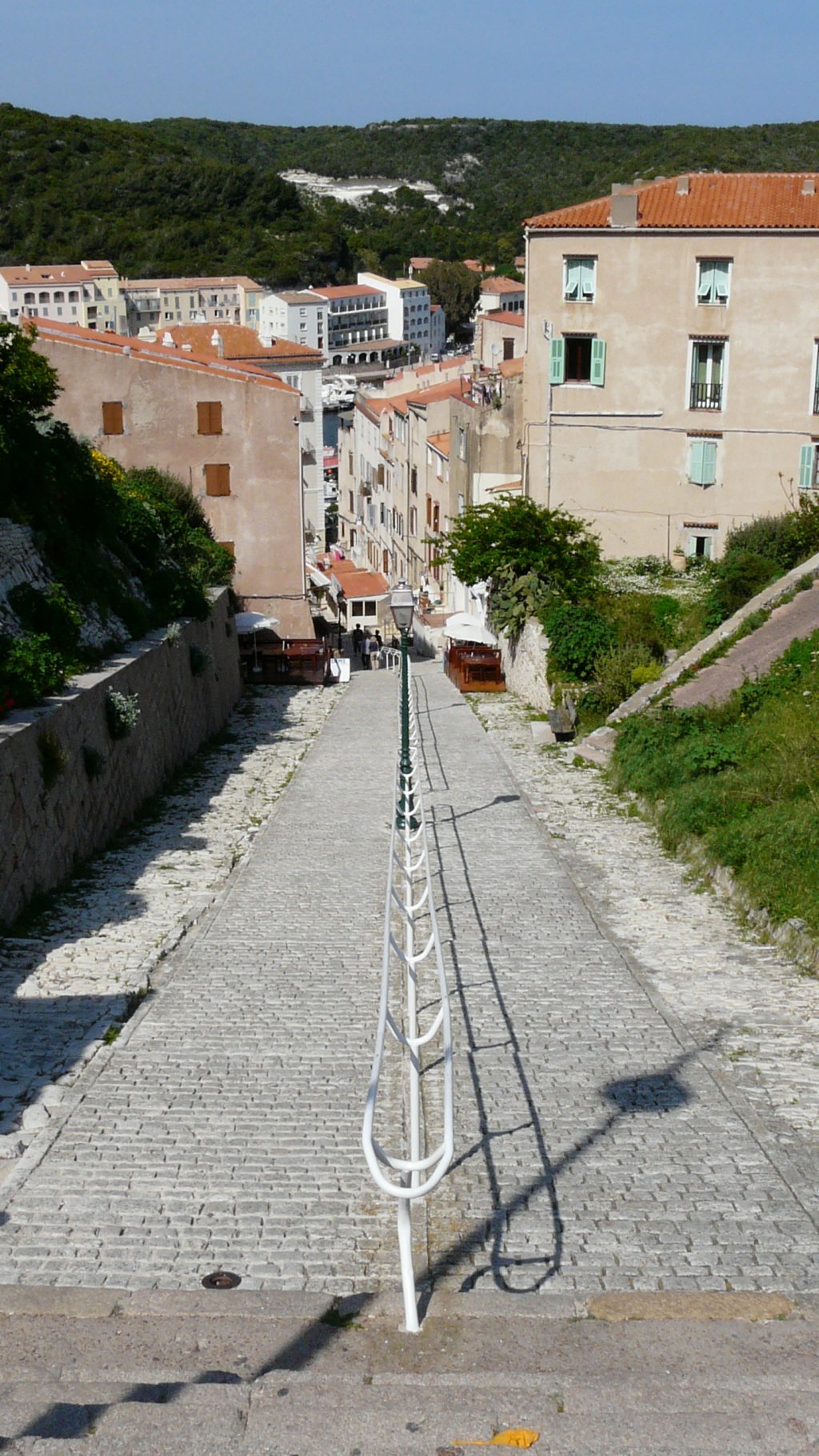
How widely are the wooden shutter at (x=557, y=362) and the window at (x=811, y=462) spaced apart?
6358mm

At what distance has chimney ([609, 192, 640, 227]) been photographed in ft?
109

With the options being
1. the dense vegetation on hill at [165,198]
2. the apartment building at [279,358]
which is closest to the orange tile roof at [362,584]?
the apartment building at [279,358]

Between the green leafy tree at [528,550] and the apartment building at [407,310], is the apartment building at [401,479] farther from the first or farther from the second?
the apartment building at [407,310]

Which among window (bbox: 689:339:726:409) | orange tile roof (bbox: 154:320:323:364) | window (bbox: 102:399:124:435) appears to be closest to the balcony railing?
window (bbox: 689:339:726:409)

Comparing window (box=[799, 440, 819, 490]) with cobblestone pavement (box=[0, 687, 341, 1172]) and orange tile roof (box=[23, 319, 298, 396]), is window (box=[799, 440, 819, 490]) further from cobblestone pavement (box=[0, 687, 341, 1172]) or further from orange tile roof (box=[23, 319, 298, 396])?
cobblestone pavement (box=[0, 687, 341, 1172])

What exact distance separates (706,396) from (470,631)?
8432 mm

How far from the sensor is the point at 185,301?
14638cm

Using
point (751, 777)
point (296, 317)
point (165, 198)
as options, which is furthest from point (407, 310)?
point (751, 777)

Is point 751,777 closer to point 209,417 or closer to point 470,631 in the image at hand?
point 470,631

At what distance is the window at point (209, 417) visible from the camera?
119 feet

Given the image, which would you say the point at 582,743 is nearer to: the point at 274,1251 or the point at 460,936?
the point at 460,936

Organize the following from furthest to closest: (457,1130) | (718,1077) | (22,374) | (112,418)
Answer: (112,418)
(22,374)
(718,1077)
(457,1130)

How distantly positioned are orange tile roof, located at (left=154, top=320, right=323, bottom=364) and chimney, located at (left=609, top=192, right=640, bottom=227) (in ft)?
89.0

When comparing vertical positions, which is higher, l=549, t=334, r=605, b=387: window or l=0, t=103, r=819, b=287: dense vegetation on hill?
l=0, t=103, r=819, b=287: dense vegetation on hill
